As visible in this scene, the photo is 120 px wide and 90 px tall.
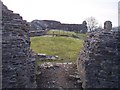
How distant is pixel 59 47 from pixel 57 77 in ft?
38.7

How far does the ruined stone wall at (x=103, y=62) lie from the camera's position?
16625 mm

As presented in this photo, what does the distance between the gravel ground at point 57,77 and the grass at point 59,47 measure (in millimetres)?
4301

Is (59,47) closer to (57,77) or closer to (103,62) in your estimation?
(57,77)

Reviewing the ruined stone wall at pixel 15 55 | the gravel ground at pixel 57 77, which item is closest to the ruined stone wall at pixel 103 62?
the gravel ground at pixel 57 77

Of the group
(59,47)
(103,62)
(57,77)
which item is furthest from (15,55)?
(59,47)

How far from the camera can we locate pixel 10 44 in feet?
Result: 52.0

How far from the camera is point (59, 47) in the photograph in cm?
3030

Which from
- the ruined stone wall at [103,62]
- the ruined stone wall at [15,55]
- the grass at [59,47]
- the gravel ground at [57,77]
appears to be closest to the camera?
the ruined stone wall at [15,55]

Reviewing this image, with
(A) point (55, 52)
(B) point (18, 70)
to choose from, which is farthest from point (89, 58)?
(A) point (55, 52)

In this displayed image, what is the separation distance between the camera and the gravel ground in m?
17.9

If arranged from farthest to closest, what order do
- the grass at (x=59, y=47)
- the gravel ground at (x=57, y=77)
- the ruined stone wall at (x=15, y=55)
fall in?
1. the grass at (x=59, y=47)
2. the gravel ground at (x=57, y=77)
3. the ruined stone wall at (x=15, y=55)

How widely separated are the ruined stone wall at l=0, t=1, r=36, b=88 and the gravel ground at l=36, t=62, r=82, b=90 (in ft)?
4.50

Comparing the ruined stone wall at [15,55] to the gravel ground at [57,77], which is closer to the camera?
the ruined stone wall at [15,55]

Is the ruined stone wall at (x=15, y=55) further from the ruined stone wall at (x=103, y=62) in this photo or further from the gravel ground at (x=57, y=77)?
the ruined stone wall at (x=103, y=62)
